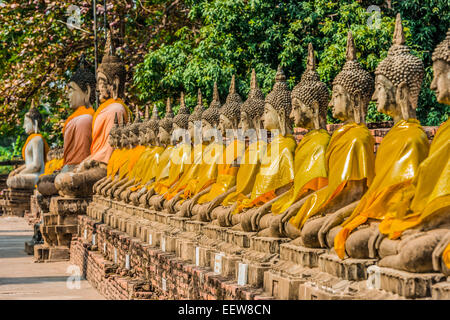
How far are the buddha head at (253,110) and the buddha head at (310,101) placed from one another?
1165 mm

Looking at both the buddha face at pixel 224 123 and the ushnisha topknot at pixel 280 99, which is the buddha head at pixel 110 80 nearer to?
the buddha face at pixel 224 123

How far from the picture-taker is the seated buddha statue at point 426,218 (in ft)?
14.0

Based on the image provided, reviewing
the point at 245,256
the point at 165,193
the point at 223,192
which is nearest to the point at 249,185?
the point at 223,192

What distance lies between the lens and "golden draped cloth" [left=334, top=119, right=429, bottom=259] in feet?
15.8

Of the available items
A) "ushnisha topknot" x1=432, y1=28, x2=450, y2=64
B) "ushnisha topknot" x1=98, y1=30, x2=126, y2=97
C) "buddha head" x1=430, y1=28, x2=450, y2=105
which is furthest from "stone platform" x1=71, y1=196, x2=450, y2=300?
"ushnisha topknot" x1=98, y1=30, x2=126, y2=97

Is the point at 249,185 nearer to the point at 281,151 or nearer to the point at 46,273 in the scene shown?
the point at 281,151

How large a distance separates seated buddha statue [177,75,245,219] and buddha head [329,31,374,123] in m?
2.07

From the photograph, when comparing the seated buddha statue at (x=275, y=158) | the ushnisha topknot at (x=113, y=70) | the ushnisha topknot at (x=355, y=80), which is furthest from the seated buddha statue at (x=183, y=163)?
the ushnisha topknot at (x=113, y=70)

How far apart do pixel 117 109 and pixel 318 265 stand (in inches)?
400

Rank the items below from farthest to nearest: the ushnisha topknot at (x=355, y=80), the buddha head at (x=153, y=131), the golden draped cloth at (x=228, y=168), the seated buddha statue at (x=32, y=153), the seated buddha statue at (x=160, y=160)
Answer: the seated buddha statue at (x=32, y=153) < the buddha head at (x=153, y=131) < the seated buddha statue at (x=160, y=160) < the golden draped cloth at (x=228, y=168) < the ushnisha topknot at (x=355, y=80)

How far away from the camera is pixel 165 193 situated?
977 cm

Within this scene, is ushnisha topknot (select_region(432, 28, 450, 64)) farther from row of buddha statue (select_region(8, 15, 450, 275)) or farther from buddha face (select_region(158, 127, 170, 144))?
buddha face (select_region(158, 127, 170, 144))

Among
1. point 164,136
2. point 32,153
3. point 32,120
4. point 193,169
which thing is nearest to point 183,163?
point 193,169

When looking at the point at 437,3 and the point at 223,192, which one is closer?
the point at 223,192
